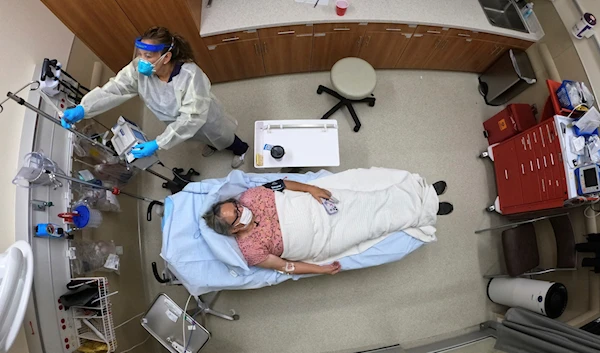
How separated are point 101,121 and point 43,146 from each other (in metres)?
0.59

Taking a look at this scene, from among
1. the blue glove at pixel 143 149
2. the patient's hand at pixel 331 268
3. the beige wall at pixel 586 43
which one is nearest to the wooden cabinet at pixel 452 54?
the beige wall at pixel 586 43

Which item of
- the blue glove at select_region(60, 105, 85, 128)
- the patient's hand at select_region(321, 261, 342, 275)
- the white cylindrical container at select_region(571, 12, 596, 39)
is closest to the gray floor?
the patient's hand at select_region(321, 261, 342, 275)

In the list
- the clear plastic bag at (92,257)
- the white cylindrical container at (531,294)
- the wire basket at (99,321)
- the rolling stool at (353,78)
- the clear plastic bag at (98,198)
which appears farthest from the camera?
the rolling stool at (353,78)

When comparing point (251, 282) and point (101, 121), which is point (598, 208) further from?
point (101, 121)

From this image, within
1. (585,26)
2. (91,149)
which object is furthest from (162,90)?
(585,26)

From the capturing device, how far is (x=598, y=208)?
2.34m

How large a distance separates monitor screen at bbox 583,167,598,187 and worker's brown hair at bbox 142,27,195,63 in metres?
2.53

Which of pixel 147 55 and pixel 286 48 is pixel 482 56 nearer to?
pixel 286 48

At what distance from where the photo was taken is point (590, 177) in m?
2.11

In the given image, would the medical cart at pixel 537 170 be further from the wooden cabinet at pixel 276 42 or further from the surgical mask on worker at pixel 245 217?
the surgical mask on worker at pixel 245 217

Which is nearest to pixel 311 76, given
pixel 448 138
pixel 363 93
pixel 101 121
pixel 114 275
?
pixel 363 93

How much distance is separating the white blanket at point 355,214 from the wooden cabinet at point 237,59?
4.17ft

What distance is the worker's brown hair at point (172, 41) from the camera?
1711 mm

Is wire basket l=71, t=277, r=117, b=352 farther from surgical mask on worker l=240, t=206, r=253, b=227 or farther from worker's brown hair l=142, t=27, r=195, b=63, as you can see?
worker's brown hair l=142, t=27, r=195, b=63
